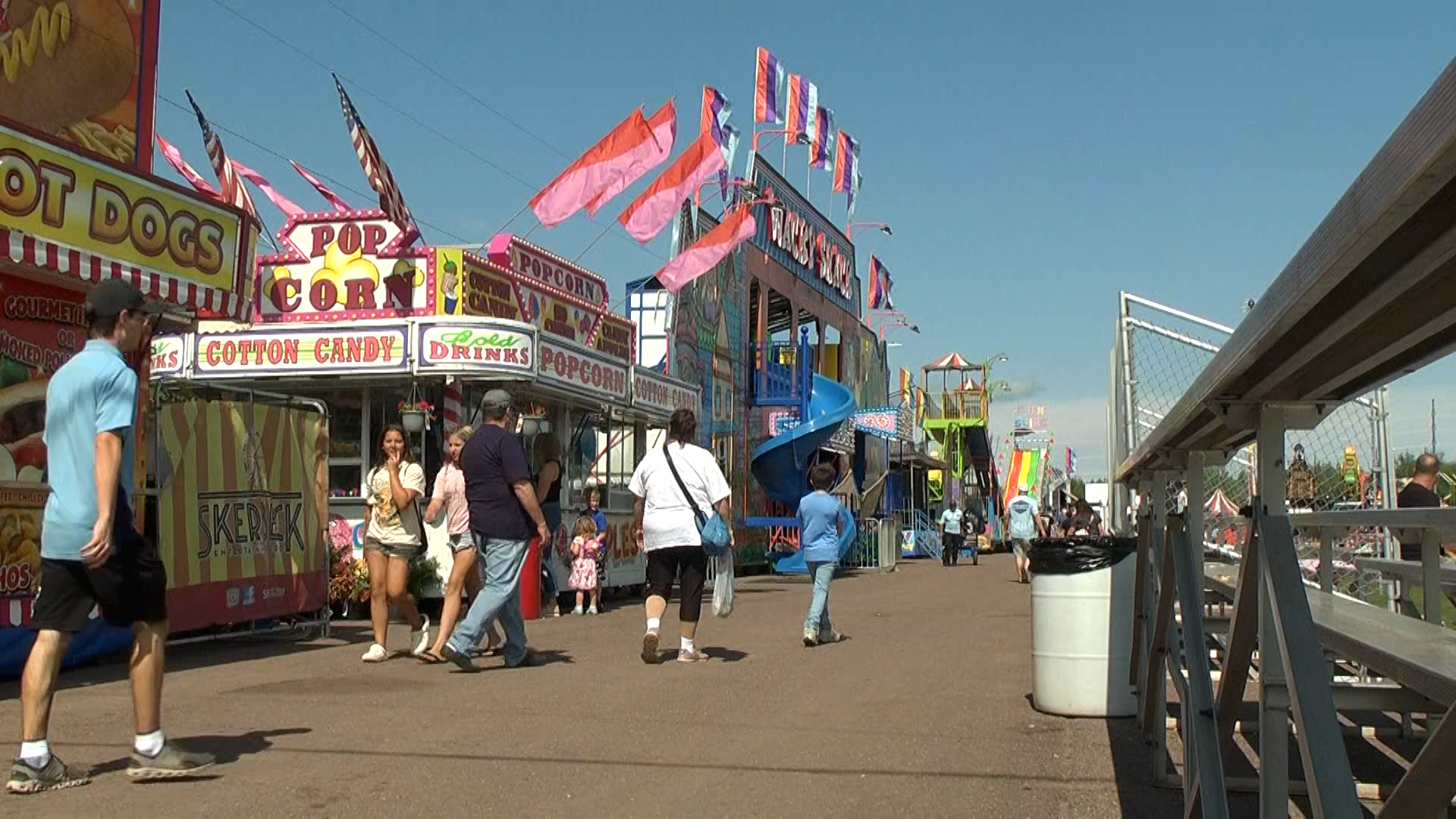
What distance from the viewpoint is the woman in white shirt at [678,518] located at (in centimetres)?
982

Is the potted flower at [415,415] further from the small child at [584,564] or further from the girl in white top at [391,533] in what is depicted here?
the girl in white top at [391,533]

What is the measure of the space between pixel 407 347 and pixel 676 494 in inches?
210

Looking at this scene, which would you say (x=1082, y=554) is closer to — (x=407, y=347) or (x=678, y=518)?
(x=678, y=518)

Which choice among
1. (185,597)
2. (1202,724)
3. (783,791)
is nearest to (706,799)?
(783,791)

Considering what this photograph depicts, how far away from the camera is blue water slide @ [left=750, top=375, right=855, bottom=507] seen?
27.2 m

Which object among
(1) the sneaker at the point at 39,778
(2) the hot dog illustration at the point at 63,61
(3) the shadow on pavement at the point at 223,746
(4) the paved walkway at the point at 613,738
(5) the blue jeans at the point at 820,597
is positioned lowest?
(4) the paved walkway at the point at 613,738

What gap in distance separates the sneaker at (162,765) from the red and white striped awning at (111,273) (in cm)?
316

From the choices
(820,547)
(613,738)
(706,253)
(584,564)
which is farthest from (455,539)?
(706,253)

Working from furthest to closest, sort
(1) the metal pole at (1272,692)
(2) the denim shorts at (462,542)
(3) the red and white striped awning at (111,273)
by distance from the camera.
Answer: (2) the denim shorts at (462,542)
(3) the red and white striped awning at (111,273)
(1) the metal pole at (1272,692)

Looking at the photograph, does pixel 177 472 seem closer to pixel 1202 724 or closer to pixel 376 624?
pixel 376 624

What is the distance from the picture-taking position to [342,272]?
15.6 metres

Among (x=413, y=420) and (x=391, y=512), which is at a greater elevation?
(x=413, y=420)

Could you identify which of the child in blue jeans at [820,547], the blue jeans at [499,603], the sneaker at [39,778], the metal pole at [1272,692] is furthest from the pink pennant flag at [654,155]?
the metal pole at [1272,692]

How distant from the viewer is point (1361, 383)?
9.11 ft
